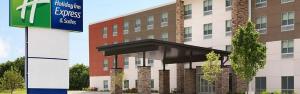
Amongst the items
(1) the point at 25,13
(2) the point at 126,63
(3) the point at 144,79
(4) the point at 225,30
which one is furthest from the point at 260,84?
(1) the point at 25,13

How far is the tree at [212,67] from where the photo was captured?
44.9 metres

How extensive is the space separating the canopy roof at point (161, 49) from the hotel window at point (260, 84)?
3808 millimetres

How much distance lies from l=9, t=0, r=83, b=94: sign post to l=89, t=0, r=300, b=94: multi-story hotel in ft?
105

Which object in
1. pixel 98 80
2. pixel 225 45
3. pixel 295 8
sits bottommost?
pixel 98 80

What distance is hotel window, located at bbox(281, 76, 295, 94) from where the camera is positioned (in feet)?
147

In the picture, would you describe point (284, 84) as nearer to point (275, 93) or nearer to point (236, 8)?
point (275, 93)

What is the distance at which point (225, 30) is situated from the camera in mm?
51250

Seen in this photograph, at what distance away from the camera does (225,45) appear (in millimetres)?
51062

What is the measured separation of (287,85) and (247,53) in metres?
6.02

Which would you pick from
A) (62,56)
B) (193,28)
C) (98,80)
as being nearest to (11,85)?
(98,80)

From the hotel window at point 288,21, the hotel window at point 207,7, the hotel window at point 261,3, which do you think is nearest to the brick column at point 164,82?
the hotel window at point 207,7

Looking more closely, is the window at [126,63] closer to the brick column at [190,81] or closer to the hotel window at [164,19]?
the hotel window at [164,19]

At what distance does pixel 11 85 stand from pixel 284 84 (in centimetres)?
3290

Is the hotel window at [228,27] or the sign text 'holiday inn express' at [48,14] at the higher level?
the hotel window at [228,27]
